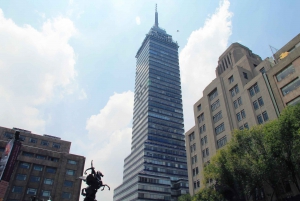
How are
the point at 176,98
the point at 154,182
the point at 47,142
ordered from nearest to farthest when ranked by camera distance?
the point at 47,142 < the point at 154,182 < the point at 176,98

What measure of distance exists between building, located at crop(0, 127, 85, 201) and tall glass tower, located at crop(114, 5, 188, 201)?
46810 mm

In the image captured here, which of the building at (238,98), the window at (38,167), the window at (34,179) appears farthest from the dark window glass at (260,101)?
the window at (34,179)

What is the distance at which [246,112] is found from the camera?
4441 cm

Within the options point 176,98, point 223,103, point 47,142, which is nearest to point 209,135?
point 223,103

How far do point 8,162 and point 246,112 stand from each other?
4154 centimetres

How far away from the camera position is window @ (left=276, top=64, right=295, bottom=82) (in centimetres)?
3789

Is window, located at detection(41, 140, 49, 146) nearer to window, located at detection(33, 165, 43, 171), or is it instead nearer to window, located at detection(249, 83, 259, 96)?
window, located at detection(33, 165, 43, 171)

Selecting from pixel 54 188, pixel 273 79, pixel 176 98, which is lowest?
pixel 54 188

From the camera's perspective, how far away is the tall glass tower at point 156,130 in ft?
336

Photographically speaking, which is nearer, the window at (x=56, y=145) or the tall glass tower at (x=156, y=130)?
the window at (x=56, y=145)

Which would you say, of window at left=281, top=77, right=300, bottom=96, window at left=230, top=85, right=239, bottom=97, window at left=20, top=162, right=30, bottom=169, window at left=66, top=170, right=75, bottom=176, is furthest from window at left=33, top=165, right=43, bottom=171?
window at left=281, top=77, right=300, bottom=96

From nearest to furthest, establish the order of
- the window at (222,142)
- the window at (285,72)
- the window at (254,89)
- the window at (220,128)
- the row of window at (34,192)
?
the window at (285,72) → the window at (254,89) → the window at (222,142) → the row of window at (34,192) → the window at (220,128)

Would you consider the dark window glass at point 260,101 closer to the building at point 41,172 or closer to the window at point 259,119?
the window at point 259,119

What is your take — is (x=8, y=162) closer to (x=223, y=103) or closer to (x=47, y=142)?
(x=47, y=142)
